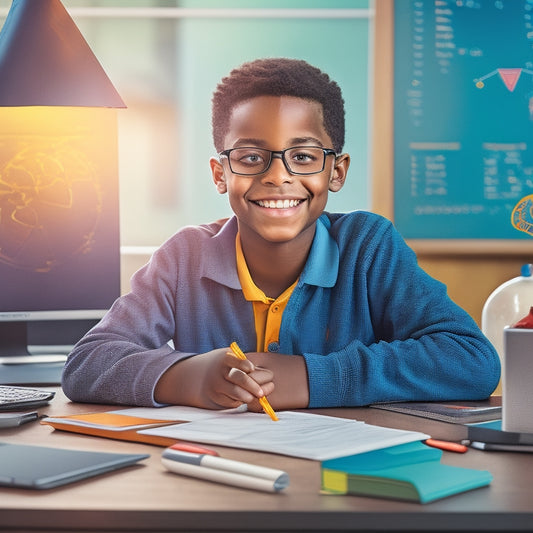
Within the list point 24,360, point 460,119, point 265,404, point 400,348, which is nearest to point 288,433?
point 265,404

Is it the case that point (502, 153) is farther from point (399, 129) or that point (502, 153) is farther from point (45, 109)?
point (45, 109)

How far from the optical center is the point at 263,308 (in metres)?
1.54

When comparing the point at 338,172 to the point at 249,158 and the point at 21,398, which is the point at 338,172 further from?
the point at 21,398

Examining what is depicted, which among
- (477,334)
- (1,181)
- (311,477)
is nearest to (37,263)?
(1,181)

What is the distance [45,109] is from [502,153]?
1308 millimetres

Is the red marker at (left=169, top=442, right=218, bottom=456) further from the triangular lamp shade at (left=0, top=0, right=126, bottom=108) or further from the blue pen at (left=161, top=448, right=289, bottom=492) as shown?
the triangular lamp shade at (left=0, top=0, right=126, bottom=108)

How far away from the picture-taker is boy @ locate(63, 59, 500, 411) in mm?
1289

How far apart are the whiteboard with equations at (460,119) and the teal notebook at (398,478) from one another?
1729 mm

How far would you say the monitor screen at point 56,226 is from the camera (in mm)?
1886

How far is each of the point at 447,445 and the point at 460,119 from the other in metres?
Result: 1.73

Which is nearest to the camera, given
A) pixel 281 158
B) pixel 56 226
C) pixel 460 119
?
pixel 281 158

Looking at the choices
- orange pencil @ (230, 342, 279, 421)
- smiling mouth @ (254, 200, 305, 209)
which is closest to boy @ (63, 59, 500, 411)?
smiling mouth @ (254, 200, 305, 209)

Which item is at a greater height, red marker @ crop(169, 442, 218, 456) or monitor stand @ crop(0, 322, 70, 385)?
red marker @ crop(169, 442, 218, 456)

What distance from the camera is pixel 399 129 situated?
2.44 m
